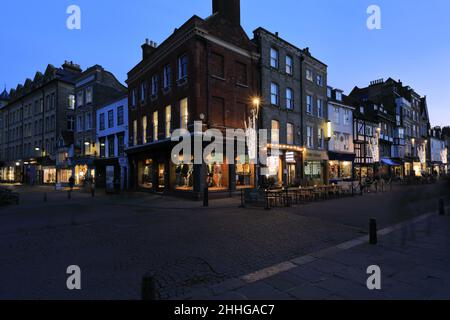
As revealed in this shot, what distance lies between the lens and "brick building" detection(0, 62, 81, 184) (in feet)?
115

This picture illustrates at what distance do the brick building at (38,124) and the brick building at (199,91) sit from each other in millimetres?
20209

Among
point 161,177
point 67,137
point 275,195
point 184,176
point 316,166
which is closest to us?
point 275,195

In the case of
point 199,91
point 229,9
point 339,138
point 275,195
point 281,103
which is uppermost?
point 229,9

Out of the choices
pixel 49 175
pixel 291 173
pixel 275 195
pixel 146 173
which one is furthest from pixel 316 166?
pixel 49 175

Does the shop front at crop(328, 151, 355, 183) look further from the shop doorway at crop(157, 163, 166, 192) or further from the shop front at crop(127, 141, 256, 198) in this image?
the shop doorway at crop(157, 163, 166, 192)

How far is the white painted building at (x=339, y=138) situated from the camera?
2872cm

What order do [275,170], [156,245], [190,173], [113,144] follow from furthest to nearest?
[113,144]
[275,170]
[190,173]
[156,245]

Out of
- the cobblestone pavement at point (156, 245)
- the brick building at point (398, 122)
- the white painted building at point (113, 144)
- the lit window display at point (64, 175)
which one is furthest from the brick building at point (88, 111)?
the brick building at point (398, 122)

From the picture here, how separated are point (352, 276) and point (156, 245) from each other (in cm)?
466

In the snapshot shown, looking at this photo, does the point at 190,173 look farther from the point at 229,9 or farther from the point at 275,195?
the point at 229,9

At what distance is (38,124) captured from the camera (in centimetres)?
3875

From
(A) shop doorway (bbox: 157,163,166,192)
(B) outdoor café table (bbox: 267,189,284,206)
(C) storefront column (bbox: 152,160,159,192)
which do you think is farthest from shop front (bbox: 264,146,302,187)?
(C) storefront column (bbox: 152,160,159,192)

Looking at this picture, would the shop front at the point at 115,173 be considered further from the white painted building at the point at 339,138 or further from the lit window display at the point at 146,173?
the white painted building at the point at 339,138

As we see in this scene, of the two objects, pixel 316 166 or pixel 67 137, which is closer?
pixel 316 166
